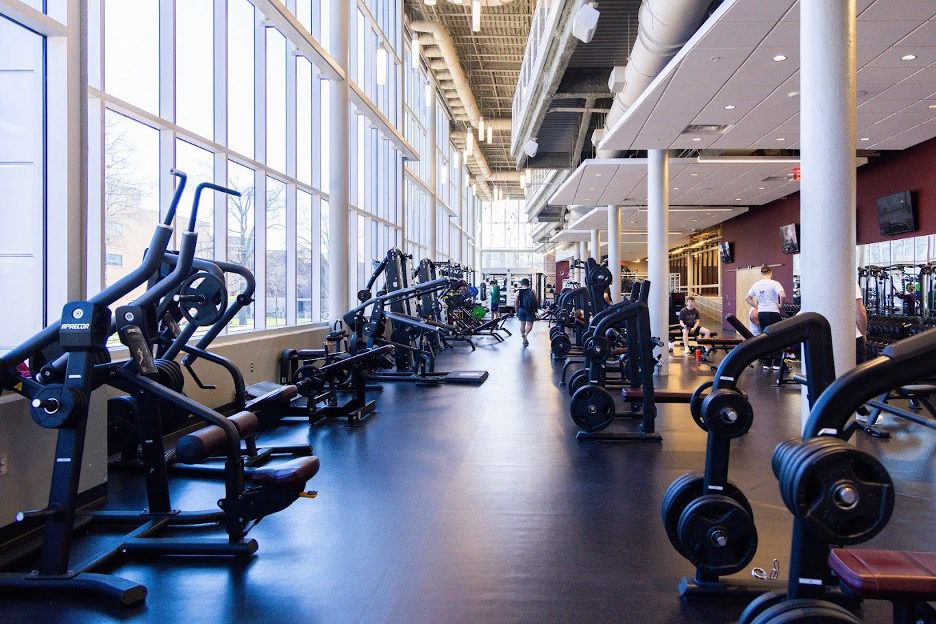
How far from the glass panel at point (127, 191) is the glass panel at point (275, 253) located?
86.2 inches

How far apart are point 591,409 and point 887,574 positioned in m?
3.49

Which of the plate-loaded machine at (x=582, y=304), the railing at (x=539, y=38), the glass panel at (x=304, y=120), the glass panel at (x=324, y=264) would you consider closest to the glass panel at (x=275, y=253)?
the glass panel at (x=304, y=120)

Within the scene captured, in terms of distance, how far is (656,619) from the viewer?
91.7 inches

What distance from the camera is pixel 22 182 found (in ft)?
11.6

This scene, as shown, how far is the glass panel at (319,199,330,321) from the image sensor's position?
9.52 m

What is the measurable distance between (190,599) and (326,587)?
0.51 meters

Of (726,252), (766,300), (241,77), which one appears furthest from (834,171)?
(726,252)

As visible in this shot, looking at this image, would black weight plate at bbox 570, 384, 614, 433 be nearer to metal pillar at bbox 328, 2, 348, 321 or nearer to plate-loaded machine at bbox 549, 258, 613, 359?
plate-loaded machine at bbox 549, 258, 613, 359

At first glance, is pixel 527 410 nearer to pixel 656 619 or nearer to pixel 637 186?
pixel 656 619

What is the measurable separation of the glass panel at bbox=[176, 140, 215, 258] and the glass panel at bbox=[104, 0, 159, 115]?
573 mm

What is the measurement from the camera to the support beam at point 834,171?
13.0ft

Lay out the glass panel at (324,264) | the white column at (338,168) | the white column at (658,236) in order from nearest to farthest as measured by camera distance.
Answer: the white column at (338,168), the white column at (658,236), the glass panel at (324,264)

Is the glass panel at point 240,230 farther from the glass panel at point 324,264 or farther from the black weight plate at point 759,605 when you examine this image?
the black weight plate at point 759,605

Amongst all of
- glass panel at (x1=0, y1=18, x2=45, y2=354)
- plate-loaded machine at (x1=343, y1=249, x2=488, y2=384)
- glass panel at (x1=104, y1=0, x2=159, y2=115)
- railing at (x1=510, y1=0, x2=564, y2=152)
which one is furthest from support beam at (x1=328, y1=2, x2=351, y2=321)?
glass panel at (x1=0, y1=18, x2=45, y2=354)
